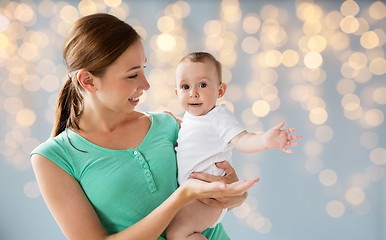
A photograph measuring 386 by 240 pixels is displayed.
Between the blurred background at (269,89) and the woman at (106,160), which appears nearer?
the woman at (106,160)

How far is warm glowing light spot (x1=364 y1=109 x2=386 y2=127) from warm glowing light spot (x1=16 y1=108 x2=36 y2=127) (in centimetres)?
204

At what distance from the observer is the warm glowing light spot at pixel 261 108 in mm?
2328

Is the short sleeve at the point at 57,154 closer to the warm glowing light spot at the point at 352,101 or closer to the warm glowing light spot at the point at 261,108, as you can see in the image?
the warm glowing light spot at the point at 261,108

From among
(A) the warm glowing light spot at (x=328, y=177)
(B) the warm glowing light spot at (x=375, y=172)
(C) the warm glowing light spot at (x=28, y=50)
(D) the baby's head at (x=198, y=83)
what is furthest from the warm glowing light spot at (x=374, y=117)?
(C) the warm glowing light spot at (x=28, y=50)

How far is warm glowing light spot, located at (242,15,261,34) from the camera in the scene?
7.54ft

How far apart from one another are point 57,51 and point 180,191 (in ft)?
5.16

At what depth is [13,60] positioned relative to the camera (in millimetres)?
2293

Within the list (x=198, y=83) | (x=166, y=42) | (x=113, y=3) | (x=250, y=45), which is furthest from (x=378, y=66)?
(x=113, y=3)

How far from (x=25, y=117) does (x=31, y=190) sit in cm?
45

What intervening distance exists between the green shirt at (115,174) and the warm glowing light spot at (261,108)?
3.87 ft

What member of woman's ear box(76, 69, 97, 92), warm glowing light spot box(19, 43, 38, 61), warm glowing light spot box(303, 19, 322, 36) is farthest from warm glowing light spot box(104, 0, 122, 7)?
woman's ear box(76, 69, 97, 92)

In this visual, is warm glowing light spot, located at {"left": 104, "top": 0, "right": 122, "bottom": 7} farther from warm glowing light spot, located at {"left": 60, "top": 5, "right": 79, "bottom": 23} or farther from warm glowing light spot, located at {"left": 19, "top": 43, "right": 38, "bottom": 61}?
warm glowing light spot, located at {"left": 19, "top": 43, "right": 38, "bottom": 61}

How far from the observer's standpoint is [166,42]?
7.55 feet

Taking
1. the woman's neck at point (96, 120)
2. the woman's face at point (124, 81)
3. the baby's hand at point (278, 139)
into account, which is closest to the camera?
the baby's hand at point (278, 139)
